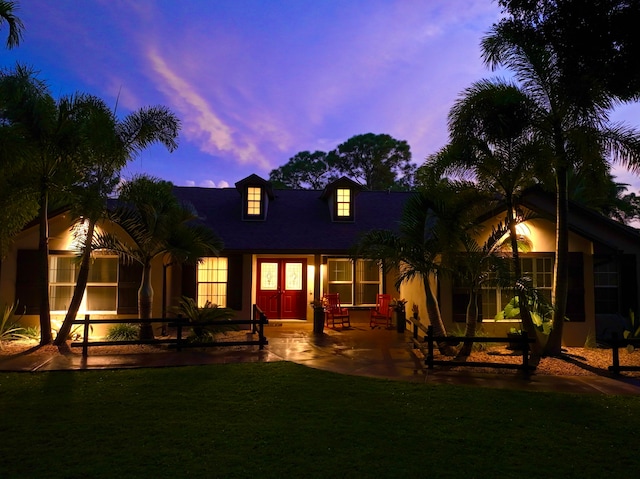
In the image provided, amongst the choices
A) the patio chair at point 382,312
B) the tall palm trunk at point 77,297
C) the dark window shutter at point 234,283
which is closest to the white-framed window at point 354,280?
the patio chair at point 382,312

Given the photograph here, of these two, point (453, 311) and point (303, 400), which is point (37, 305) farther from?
point (453, 311)

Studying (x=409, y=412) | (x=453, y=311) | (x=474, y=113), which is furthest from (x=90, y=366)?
(x=474, y=113)

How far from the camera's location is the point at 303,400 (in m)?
6.44

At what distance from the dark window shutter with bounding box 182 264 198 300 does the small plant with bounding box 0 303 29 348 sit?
4.44 metres

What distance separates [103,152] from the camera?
33.3ft

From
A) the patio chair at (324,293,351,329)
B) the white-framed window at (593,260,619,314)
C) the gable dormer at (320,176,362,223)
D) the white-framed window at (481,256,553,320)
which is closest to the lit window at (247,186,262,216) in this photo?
the gable dormer at (320,176,362,223)

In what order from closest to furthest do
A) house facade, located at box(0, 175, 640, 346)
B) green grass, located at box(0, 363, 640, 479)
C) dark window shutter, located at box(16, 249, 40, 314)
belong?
green grass, located at box(0, 363, 640, 479)
house facade, located at box(0, 175, 640, 346)
dark window shutter, located at box(16, 249, 40, 314)

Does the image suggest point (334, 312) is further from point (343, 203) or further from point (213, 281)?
point (343, 203)

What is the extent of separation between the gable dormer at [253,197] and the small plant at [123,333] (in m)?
6.16

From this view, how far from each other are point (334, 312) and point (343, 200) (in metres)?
4.73

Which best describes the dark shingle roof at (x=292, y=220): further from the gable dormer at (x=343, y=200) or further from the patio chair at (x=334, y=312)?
the patio chair at (x=334, y=312)

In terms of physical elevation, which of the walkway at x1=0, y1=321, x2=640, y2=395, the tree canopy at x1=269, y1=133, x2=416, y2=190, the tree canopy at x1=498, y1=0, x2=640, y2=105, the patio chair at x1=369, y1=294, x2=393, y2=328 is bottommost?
the walkway at x1=0, y1=321, x2=640, y2=395

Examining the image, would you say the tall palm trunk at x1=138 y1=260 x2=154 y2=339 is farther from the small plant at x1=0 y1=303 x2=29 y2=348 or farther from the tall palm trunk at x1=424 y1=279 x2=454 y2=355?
the tall palm trunk at x1=424 y1=279 x2=454 y2=355

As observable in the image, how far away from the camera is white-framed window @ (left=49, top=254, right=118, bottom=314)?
12.6 metres
